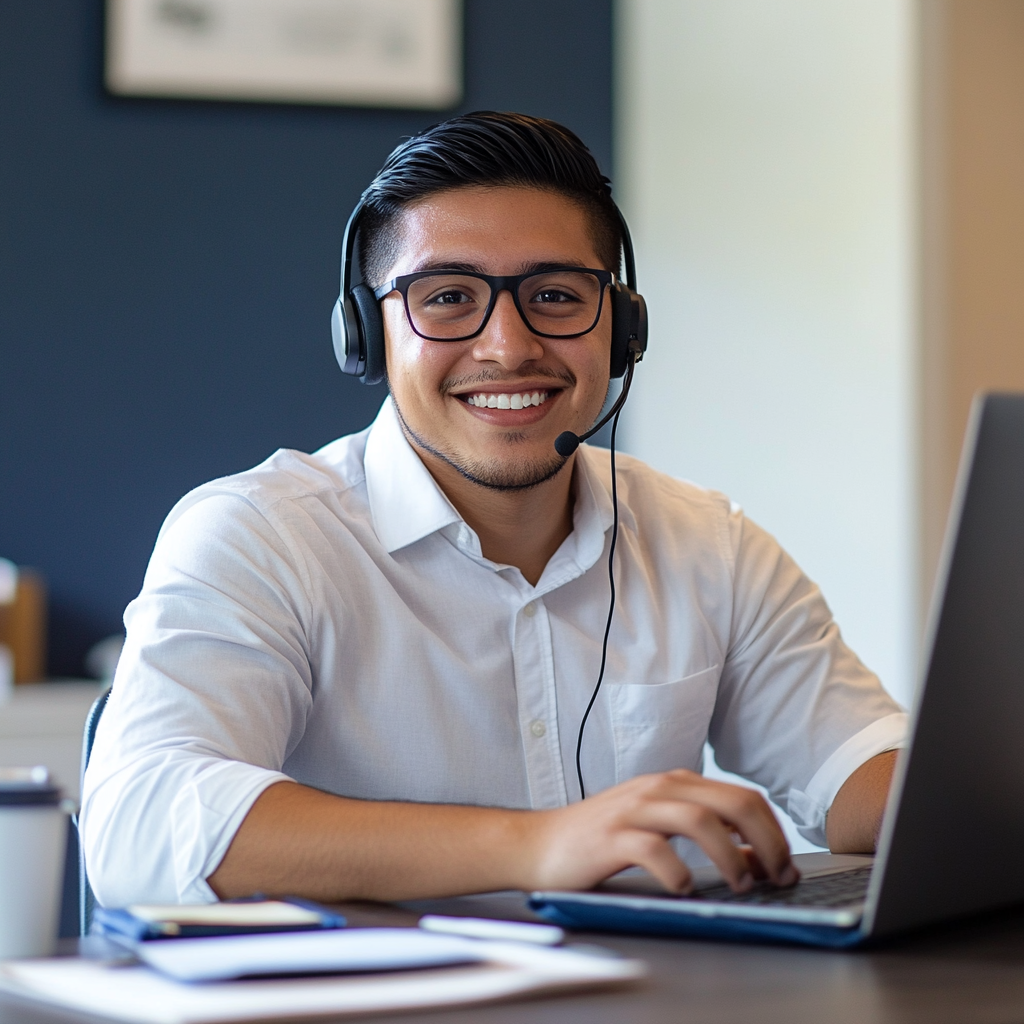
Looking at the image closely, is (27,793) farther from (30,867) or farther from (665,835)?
(665,835)

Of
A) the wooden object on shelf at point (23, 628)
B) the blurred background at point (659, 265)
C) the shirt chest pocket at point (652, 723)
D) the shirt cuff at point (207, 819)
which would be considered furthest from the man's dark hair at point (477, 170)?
the wooden object on shelf at point (23, 628)

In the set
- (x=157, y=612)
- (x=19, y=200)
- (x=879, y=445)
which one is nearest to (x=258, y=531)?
(x=157, y=612)

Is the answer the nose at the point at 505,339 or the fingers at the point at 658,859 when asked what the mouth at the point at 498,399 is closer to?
the nose at the point at 505,339

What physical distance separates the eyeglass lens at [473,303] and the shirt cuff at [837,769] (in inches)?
21.8

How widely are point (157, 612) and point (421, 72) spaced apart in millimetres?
2249

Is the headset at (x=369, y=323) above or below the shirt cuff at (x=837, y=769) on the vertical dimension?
above

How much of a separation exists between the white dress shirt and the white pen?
14.9 inches

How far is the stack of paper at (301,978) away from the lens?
0.60 m

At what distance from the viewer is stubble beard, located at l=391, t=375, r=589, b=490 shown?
1558 millimetres

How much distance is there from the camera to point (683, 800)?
2.91 feet

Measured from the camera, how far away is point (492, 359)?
1.53m

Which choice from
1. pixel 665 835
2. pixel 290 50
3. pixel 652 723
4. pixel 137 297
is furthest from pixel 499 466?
pixel 290 50

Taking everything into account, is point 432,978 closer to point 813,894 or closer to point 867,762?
point 813,894

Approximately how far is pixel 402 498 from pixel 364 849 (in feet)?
1.88
